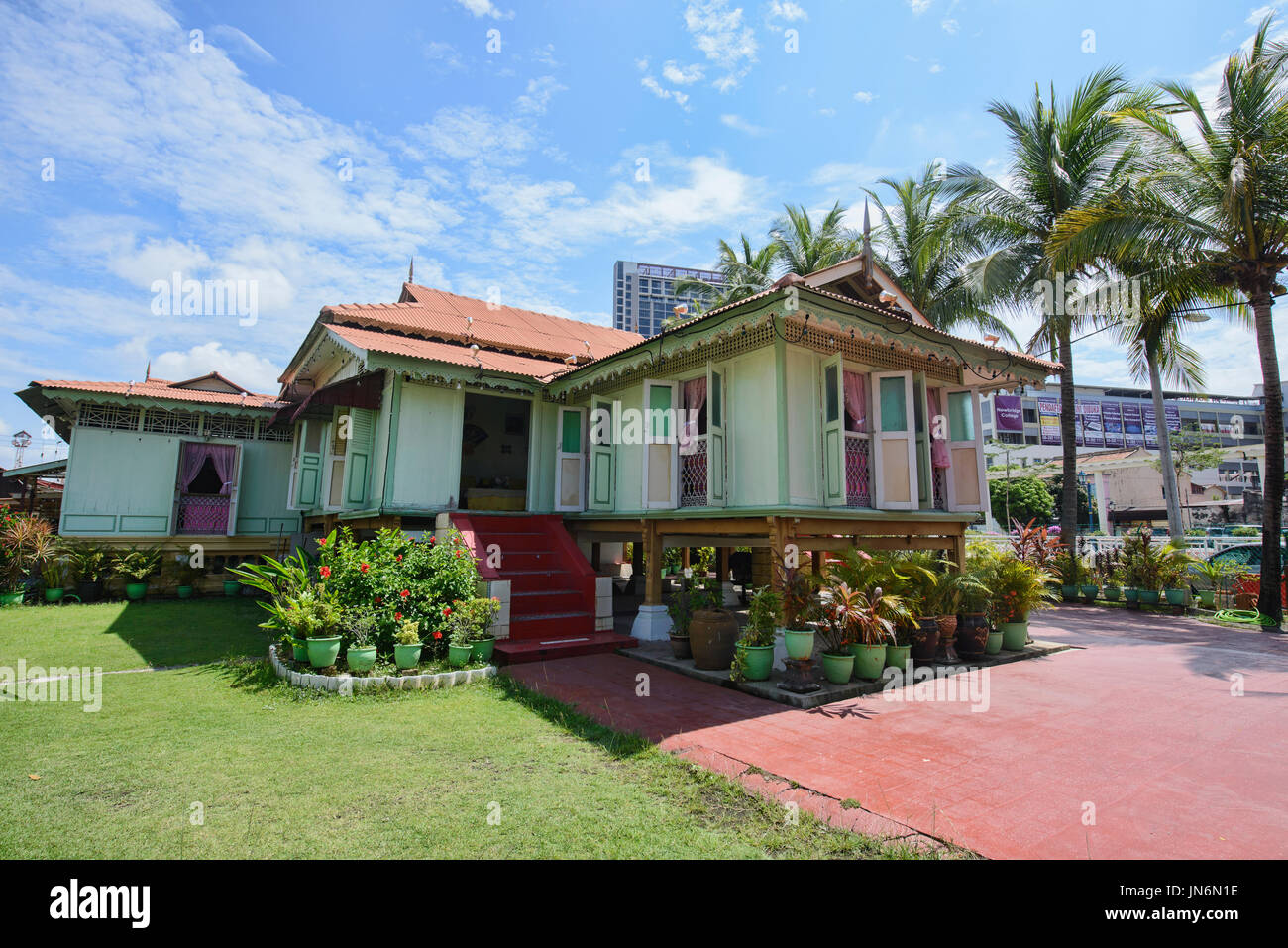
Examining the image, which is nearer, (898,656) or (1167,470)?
(898,656)

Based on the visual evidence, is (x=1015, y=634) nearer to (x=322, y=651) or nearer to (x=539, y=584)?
(x=539, y=584)

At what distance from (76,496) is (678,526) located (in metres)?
13.4

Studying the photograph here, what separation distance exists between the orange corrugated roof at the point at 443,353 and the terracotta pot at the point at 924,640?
7417mm

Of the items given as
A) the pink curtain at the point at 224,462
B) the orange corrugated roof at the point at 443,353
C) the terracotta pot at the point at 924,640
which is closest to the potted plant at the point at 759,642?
the terracotta pot at the point at 924,640

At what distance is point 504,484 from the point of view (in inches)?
611

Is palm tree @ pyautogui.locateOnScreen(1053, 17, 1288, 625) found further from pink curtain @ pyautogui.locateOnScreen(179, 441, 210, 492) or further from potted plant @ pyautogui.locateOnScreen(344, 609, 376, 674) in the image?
pink curtain @ pyautogui.locateOnScreen(179, 441, 210, 492)

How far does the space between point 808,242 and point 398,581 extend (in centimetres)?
1962

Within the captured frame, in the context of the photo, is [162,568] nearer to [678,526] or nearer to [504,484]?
[504,484]

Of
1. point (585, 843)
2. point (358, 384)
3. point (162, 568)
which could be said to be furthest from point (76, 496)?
point (585, 843)

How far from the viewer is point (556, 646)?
8383 millimetres

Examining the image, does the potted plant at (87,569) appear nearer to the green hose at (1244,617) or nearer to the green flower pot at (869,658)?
the green flower pot at (869,658)

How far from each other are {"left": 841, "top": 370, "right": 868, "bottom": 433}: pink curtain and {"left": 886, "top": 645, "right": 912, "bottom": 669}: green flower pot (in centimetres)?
330

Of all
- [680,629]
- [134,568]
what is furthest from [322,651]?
[134,568]

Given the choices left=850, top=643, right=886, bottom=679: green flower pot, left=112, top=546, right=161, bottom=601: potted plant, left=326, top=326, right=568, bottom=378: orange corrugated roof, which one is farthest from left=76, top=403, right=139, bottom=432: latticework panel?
left=850, top=643, right=886, bottom=679: green flower pot
